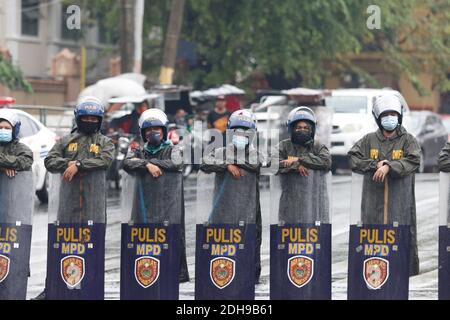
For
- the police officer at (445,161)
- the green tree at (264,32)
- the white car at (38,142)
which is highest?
the green tree at (264,32)

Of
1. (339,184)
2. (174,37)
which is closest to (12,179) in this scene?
(339,184)

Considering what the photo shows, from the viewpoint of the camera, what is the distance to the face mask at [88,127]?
1265 centimetres

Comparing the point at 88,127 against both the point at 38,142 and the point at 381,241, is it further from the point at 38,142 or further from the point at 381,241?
the point at 38,142

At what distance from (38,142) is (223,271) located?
11.5m

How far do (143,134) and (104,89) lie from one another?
18172 mm

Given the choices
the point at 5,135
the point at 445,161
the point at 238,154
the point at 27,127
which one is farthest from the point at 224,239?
the point at 27,127

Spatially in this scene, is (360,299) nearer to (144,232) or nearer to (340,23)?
(144,232)

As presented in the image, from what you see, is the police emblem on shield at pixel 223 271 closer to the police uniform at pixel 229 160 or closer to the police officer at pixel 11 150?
the police uniform at pixel 229 160

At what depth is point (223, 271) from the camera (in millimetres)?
12055

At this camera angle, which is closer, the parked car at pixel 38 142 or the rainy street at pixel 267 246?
the rainy street at pixel 267 246

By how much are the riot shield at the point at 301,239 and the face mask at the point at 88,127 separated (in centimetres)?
166

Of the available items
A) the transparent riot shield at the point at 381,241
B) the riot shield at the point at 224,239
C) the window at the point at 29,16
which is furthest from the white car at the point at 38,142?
the window at the point at 29,16
